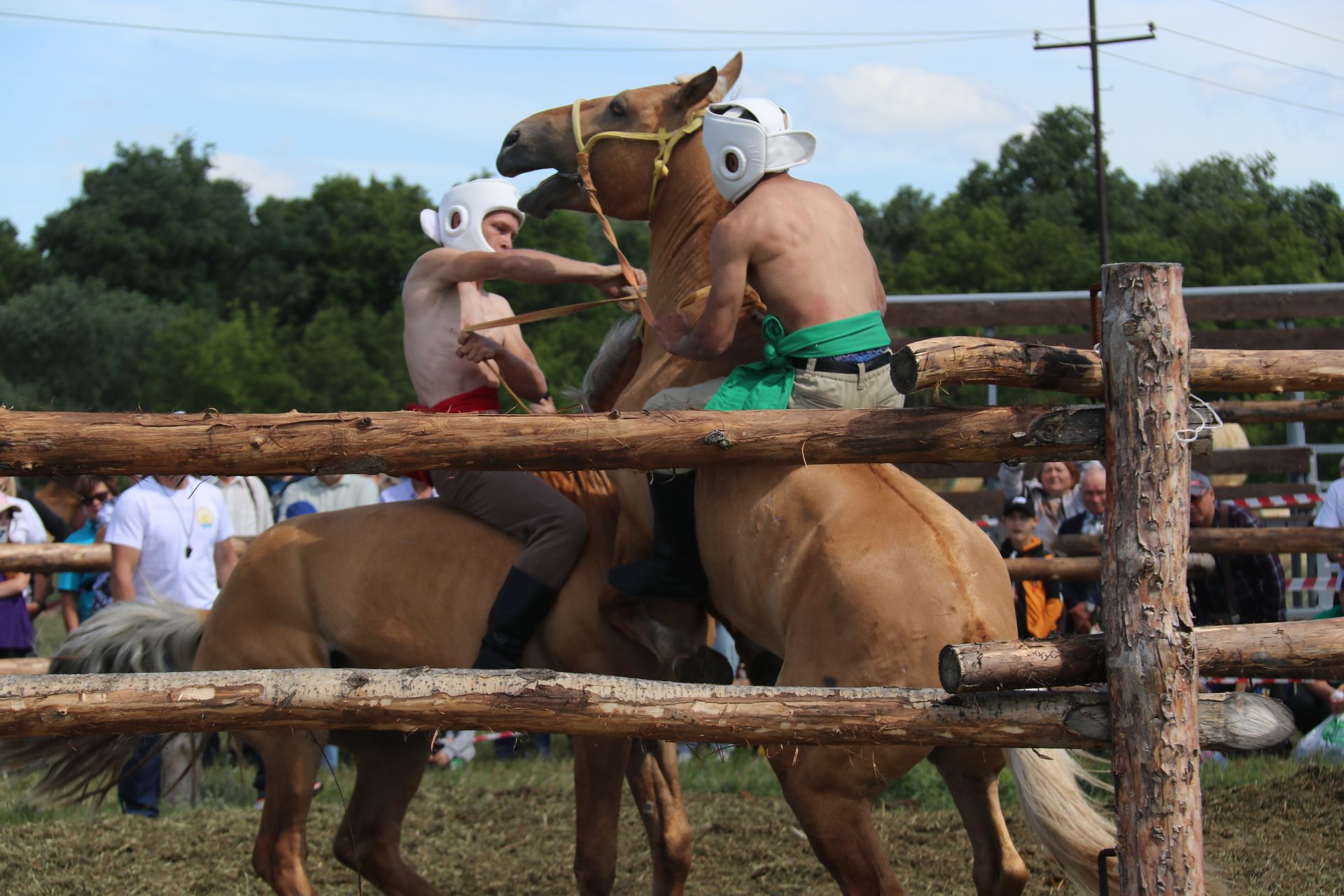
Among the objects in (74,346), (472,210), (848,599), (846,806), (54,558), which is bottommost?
(846,806)

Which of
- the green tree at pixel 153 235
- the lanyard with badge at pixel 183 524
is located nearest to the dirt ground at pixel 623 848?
the lanyard with badge at pixel 183 524

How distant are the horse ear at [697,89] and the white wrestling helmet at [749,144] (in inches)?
12.8

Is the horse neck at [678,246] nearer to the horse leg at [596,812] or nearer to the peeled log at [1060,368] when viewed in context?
the horse leg at [596,812]

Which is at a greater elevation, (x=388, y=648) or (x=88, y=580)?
(x=388, y=648)

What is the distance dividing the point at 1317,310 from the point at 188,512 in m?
7.60

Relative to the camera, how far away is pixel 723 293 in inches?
146

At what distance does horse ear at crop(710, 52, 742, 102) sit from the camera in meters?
4.43

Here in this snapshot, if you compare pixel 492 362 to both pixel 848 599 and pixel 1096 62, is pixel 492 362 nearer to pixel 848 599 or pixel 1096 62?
pixel 848 599

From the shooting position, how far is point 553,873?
5637 millimetres

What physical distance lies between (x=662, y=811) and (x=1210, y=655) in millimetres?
2507

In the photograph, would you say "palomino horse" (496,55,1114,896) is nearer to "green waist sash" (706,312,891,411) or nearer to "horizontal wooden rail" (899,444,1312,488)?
"green waist sash" (706,312,891,411)

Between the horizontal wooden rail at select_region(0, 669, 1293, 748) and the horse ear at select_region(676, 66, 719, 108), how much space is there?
214 cm

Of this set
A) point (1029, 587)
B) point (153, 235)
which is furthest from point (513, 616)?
point (153, 235)

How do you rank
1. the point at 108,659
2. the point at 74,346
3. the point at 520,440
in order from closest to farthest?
1. the point at 520,440
2. the point at 108,659
3. the point at 74,346
